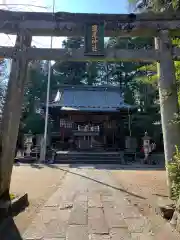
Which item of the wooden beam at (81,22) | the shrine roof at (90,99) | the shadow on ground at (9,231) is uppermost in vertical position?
the shrine roof at (90,99)

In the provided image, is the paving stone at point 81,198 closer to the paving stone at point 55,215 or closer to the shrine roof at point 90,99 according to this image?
the paving stone at point 55,215

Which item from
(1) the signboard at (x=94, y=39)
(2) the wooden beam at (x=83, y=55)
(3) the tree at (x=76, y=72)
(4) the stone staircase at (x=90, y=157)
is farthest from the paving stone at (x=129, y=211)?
(3) the tree at (x=76, y=72)

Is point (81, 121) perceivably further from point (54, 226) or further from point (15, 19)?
point (54, 226)

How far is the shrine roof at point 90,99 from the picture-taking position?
22.7 metres

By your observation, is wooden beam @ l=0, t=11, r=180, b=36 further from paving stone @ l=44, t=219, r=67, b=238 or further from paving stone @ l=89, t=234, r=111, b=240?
paving stone @ l=89, t=234, r=111, b=240

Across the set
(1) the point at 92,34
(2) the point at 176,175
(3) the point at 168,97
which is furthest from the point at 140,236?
(1) the point at 92,34

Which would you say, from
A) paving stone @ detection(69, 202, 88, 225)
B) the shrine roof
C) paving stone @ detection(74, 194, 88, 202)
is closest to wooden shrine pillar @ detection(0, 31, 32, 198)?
paving stone @ detection(69, 202, 88, 225)

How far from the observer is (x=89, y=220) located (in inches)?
167

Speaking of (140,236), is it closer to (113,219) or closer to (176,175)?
(113,219)

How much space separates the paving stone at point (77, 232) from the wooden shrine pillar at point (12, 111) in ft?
6.21

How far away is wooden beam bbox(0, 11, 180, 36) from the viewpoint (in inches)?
227

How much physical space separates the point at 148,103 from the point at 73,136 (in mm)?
10294

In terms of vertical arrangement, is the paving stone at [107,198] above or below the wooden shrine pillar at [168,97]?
below

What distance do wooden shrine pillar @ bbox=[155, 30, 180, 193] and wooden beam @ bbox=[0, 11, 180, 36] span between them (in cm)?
31
